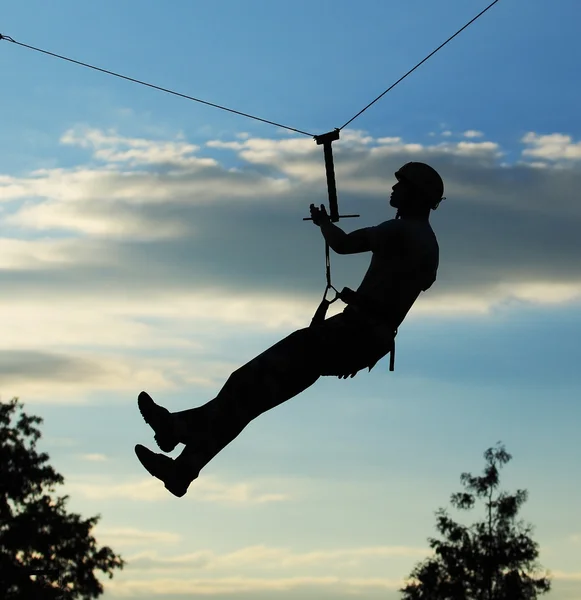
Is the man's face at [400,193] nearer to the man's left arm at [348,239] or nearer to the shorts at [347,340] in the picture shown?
the man's left arm at [348,239]

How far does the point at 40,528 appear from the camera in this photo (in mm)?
42219

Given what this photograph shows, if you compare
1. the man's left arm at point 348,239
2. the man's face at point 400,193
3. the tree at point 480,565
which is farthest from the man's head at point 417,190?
the tree at point 480,565

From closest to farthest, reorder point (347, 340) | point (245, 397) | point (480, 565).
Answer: point (245, 397) < point (347, 340) < point (480, 565)

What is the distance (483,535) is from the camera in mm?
42281

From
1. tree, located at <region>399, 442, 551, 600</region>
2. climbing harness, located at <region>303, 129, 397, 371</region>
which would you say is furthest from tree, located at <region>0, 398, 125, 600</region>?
climbing harness, located at <region>303, 129, 397, 371</region>

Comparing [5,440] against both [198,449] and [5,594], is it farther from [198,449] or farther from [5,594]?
[198,449]

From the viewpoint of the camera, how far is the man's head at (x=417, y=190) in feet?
35.0

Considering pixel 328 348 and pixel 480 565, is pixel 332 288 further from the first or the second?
pixel 480 565

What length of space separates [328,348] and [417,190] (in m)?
1.50

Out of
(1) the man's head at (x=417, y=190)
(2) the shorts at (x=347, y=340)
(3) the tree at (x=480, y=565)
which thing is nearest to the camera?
(2) the shorts at (x=347, y=340)

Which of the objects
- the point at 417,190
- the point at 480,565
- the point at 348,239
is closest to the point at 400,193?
the point at 417,190

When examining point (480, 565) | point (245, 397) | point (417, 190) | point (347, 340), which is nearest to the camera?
point (245, 397)

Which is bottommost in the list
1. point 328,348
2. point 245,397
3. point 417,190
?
point 245,397

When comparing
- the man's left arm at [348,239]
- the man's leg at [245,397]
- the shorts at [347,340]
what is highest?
the man's left arm at [348,239]
